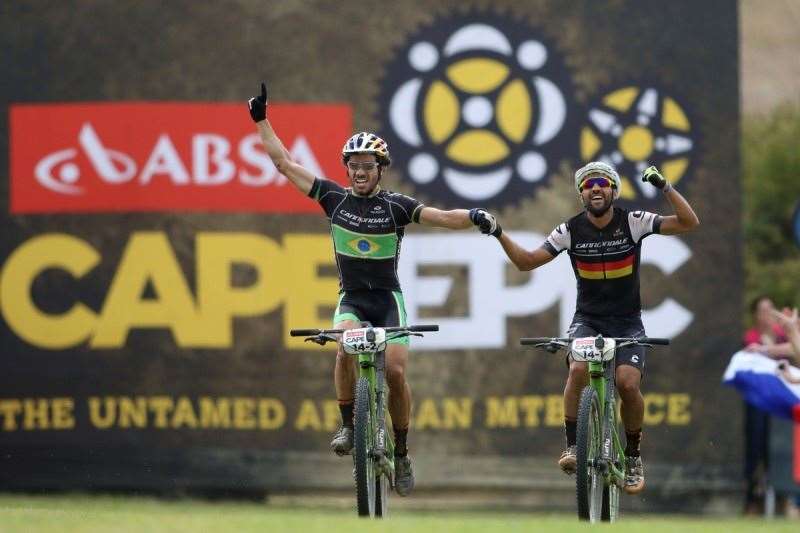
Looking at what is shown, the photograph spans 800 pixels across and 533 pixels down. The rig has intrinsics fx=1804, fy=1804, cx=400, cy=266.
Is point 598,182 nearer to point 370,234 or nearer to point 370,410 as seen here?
point 370,234

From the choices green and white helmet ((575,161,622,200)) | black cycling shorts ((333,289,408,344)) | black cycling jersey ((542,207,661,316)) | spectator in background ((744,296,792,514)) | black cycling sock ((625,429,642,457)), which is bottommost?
spectator in background ((744,296,792,514))

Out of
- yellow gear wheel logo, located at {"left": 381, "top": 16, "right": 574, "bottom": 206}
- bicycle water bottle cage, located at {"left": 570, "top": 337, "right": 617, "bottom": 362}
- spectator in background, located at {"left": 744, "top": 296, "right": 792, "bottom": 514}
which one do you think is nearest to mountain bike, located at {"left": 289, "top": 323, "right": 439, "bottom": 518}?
bicycle water bottle cage, located at {"left": 570, "top": 337, "right": 617, "bottom": 362}

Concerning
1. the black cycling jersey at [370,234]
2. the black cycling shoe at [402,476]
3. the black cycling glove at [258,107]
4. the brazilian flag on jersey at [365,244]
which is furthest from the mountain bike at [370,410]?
the black cycling glove at [258,107]

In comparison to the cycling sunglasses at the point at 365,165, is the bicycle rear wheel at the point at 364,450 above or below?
below

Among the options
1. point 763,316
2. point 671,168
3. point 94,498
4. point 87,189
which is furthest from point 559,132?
point 94,498

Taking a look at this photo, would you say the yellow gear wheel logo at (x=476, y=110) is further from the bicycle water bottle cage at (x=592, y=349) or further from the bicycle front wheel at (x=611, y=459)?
the bicycle water bottle cage at (x=592, y=349)

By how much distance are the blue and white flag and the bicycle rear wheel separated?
5.59 metres

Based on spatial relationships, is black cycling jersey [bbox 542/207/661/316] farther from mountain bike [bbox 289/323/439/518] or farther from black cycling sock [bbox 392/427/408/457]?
black cycling sock [bbox 392/427/408/457]

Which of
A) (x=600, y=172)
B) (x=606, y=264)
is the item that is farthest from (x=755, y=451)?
(x=600, y=172)

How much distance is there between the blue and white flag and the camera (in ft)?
55.3

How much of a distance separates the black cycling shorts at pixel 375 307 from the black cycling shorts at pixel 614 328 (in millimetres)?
1280

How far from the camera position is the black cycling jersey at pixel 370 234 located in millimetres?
13281

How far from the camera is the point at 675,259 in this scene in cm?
1825

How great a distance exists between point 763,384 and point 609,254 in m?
4.31
